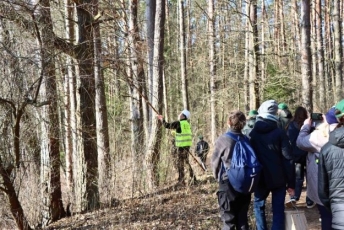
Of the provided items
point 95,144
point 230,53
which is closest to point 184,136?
point 95,144

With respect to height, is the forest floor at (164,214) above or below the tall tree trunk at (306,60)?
below

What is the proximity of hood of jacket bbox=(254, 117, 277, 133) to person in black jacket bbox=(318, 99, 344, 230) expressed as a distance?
1303mm

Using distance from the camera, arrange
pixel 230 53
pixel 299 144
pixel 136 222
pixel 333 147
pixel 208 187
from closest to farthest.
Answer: pixel 333 147, pixel 299 144, pixel 136 222, pixel 208 187, pixel 230 53

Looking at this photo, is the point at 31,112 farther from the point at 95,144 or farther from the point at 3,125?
the point at 95,144

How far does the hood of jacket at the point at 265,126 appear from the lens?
4691 millimetres

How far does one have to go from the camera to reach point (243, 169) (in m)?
4.37

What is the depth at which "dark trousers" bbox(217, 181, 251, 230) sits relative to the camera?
4571 mm

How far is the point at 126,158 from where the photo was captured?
760cm

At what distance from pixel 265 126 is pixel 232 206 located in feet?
3.47

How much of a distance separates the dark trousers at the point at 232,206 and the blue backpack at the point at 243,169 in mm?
151

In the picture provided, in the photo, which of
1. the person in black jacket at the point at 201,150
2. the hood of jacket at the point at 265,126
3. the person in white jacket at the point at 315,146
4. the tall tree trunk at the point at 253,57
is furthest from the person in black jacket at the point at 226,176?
the tall tree trunk at the point at 253,57

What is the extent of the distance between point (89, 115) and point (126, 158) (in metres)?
1.12

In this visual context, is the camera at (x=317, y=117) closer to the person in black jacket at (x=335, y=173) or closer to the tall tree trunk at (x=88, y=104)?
the person in black jacket at (x=335, y=173)

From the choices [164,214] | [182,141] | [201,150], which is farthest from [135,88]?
[164,214]
